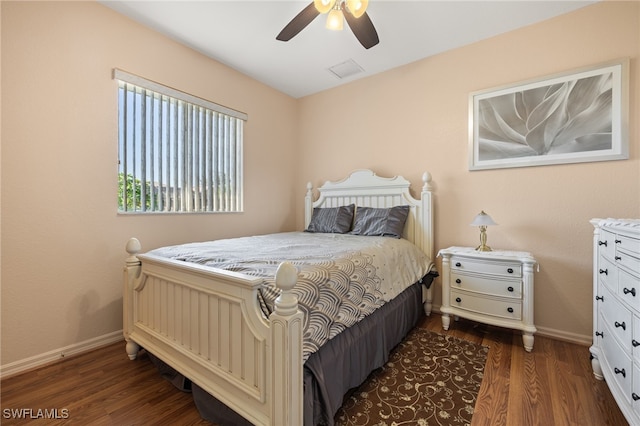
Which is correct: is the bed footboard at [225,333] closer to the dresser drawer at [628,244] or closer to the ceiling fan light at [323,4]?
the dresser drawer at [628,244]

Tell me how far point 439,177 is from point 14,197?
342 cm

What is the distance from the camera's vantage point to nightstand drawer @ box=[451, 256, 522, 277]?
2.03 m

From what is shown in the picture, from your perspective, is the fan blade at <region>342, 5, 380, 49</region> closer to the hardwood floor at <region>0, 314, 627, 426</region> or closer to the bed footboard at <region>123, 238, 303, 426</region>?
the bed footboard at <region>123, 238, 303, 426</region>

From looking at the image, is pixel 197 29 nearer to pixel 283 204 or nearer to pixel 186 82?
pixel 186 82

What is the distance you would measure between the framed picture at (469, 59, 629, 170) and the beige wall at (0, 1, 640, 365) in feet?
0.30

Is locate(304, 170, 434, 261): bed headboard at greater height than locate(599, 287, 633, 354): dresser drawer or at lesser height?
greater

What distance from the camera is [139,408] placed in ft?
4.65

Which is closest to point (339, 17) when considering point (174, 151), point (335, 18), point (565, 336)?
point (335, 18)

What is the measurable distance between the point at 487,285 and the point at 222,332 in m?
2.00

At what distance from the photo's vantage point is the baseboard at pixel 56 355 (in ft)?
5.61

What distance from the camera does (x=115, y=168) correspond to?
7.16ft

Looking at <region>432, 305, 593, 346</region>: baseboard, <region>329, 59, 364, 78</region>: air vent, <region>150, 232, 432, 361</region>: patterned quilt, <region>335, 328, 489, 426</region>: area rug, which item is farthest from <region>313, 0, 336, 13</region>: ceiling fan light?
<region>432, 305, 593, 346</region>: baseboard

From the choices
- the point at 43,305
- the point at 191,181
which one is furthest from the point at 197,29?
the point at 43,305

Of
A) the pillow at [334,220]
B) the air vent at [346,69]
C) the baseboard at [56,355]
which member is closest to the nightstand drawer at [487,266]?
the pillow at [334,220]
